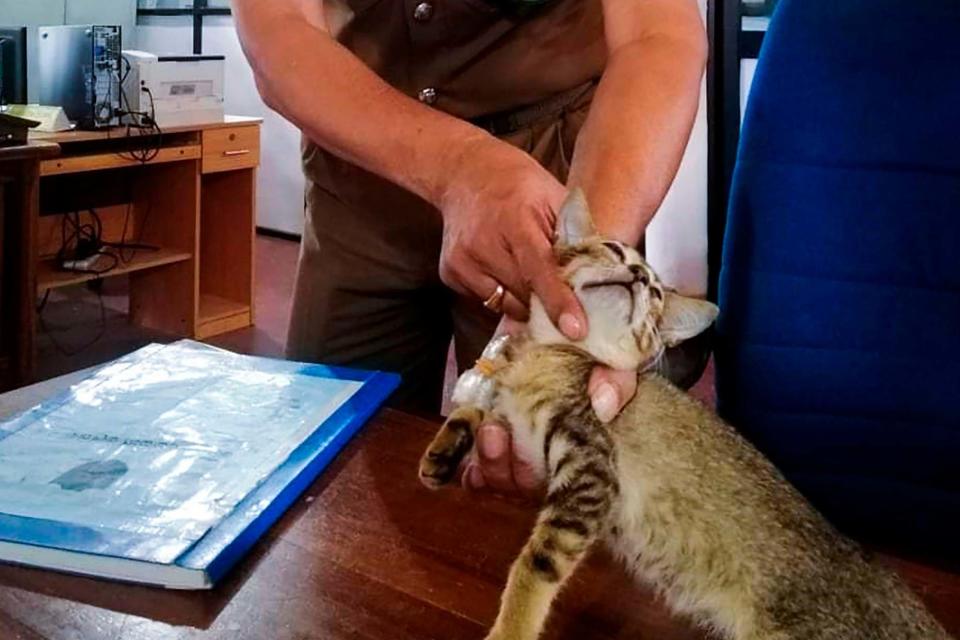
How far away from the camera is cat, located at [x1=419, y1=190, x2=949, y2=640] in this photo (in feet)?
2.26

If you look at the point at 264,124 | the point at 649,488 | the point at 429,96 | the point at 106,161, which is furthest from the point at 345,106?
the point at 264,124

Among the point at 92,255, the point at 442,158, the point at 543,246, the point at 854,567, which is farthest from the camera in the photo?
the point at 92,255

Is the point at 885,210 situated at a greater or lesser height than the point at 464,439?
greater

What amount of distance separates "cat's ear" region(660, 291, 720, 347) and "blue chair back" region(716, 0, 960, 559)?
0.34m

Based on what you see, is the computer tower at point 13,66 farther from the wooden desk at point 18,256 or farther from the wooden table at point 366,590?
the wooden table at point 366,590

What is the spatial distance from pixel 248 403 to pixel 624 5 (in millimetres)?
561

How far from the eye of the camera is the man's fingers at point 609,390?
0.76 meters

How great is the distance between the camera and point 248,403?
0.96 m

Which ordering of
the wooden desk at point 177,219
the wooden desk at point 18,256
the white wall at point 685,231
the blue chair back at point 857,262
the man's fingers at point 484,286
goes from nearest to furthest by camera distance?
the man's fingers at point 484,286, the blue chair back at point 857,262, the wooden desk at point 18,256, the wooden desk at point 177,219, the white wall at point 685,231

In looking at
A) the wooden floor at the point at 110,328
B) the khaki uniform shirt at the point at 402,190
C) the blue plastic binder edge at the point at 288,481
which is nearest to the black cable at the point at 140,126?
the wooden floor at the point at 110,328

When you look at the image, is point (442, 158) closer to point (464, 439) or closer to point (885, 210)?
point (464, 439)

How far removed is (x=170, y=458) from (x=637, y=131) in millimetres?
508

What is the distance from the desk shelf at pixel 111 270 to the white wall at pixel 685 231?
161 centimetres

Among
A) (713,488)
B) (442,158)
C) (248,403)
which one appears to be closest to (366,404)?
(248,403)
